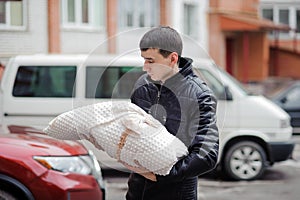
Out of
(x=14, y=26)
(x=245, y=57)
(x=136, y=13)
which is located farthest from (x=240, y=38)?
(x=14, y=26)

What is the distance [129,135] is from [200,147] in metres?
0.32

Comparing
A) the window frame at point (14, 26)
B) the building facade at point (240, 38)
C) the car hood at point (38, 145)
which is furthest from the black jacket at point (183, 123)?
the building facade at point (240, 38)

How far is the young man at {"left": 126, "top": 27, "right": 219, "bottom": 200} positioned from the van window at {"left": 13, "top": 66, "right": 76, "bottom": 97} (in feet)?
20.9

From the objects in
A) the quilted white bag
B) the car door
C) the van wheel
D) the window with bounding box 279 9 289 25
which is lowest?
the van wheel

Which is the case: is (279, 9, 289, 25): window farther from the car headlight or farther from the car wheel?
the car wheel

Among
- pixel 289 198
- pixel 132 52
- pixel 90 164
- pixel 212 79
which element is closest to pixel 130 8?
pixel 212 79

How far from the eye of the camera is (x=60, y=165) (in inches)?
218

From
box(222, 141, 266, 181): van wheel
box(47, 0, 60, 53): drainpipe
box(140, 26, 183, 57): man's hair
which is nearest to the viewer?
box(140, 26, 183, 57): man's hair

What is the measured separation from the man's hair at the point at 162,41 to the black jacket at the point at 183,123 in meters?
0.15

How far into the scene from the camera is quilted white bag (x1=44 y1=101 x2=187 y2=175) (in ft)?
8.99

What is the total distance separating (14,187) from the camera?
206 inches

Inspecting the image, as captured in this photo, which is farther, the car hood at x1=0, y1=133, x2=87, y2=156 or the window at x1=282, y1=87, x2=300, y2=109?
the window at x1=282, y1=87, x2=300, y2=109

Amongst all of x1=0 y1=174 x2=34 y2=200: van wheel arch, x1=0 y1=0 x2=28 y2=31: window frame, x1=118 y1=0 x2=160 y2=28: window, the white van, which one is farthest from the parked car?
x1=0 y1=174 x2=34 y2=200: van wheel arch

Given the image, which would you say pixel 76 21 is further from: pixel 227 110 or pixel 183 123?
pixel 183 123
